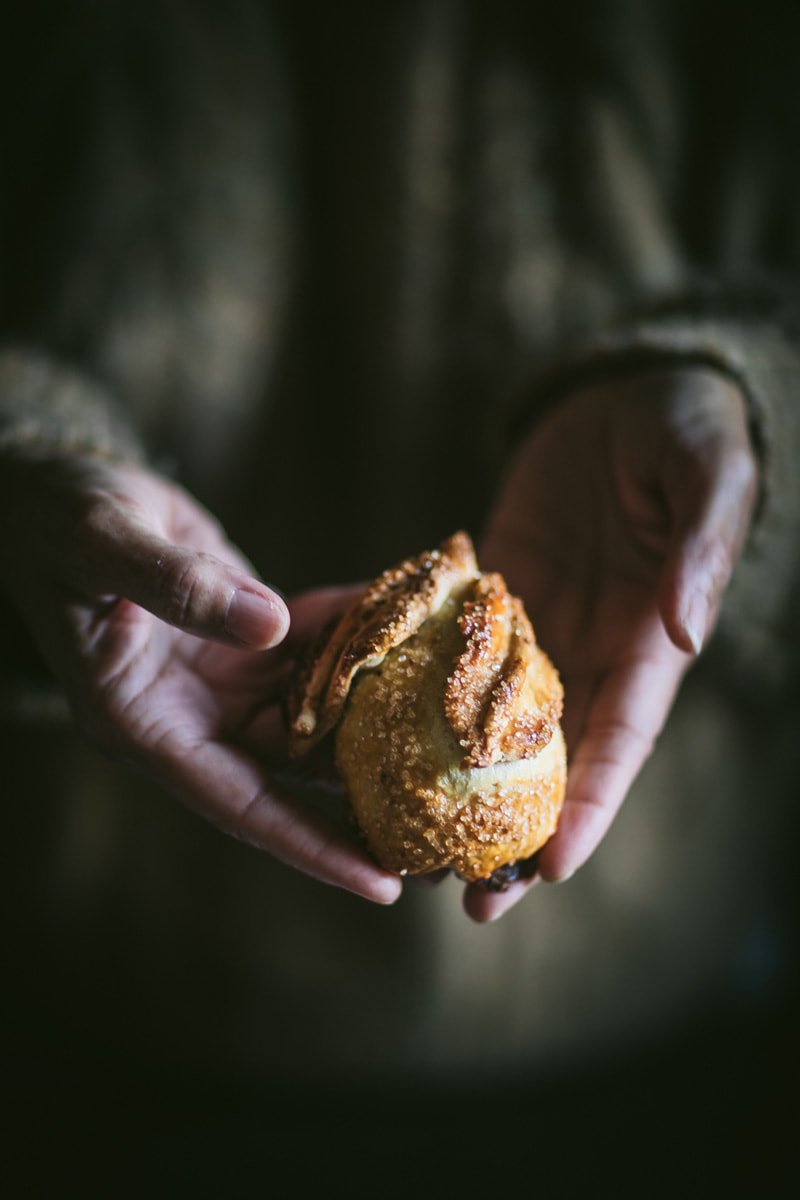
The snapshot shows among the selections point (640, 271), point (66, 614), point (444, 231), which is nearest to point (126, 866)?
point (66, 614)

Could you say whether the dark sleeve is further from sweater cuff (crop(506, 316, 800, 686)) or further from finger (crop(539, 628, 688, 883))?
finger (crop(539, 628, 688, 883))

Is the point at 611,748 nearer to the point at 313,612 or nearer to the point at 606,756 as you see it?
the point at 606,756

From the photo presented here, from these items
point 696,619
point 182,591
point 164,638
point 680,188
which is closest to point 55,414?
point 164,638

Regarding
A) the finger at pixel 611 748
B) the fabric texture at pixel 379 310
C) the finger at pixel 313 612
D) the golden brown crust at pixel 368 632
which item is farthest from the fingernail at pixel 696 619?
the fabric texture at pixel 379 310

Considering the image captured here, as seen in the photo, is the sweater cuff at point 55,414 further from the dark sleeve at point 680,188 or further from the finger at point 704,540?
the finger at point 704,540

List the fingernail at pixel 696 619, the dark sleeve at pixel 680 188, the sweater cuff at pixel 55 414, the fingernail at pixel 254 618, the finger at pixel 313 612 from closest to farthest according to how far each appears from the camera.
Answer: the fingernail at pixel 254 618 < the fingernail at pixel 696 619 < the finger at pixel 313 612 < the sweater cuff at pixel 55 414 < the dark sleeve at pixel 680 188

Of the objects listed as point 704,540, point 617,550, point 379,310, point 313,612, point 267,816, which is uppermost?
point 379,310
